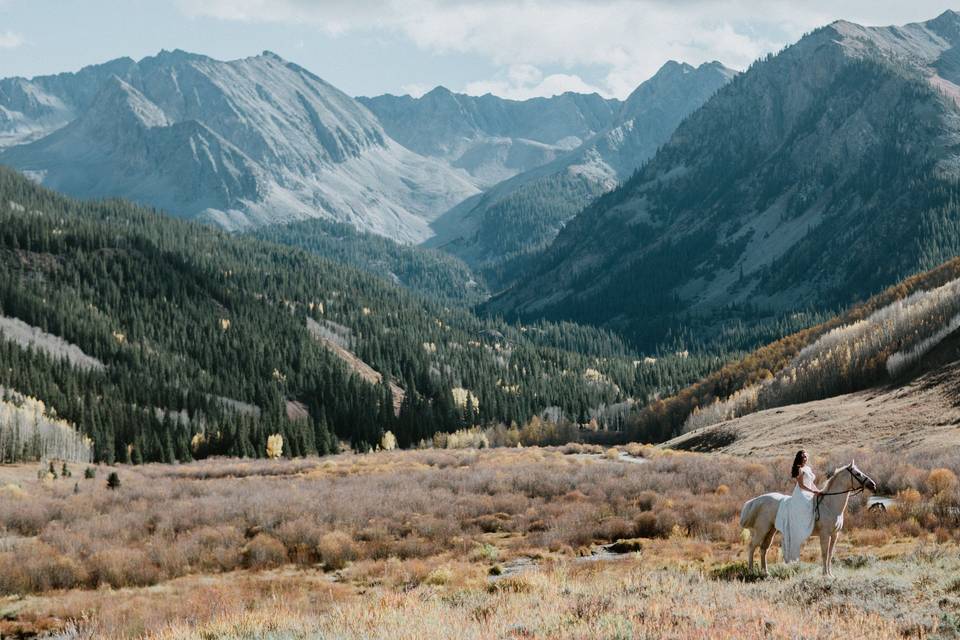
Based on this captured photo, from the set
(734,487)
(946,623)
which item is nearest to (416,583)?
(946,623)

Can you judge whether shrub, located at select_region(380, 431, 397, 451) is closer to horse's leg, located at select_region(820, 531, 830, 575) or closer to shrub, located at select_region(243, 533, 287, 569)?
shrub, located at select_region(243, 533, 287, 569)

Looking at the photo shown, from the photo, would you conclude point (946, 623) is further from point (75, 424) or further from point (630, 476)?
point (75, 424)

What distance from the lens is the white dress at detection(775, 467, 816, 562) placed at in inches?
807

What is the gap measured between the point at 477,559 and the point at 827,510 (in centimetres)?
1328

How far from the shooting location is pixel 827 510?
20.1m

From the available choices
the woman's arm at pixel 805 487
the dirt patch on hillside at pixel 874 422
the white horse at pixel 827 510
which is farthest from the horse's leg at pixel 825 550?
the dirt patch on hillside at pixel 874 422

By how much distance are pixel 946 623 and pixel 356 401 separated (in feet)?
559

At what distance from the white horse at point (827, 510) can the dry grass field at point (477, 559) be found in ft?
2.67

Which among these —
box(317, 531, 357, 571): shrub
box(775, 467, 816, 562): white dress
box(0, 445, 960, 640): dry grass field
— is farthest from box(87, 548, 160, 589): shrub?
box(775, 467, 816, 562): white dress

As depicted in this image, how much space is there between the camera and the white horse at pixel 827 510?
19.7 meters

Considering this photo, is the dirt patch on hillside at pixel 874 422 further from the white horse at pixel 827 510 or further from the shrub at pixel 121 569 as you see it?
the shrub at pixel 121 569

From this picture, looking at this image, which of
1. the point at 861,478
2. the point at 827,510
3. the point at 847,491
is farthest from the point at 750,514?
the point at 861,478

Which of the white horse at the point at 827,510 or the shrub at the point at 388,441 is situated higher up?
the shrub at the point at 388,441

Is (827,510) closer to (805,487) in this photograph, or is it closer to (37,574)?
(805,487)
